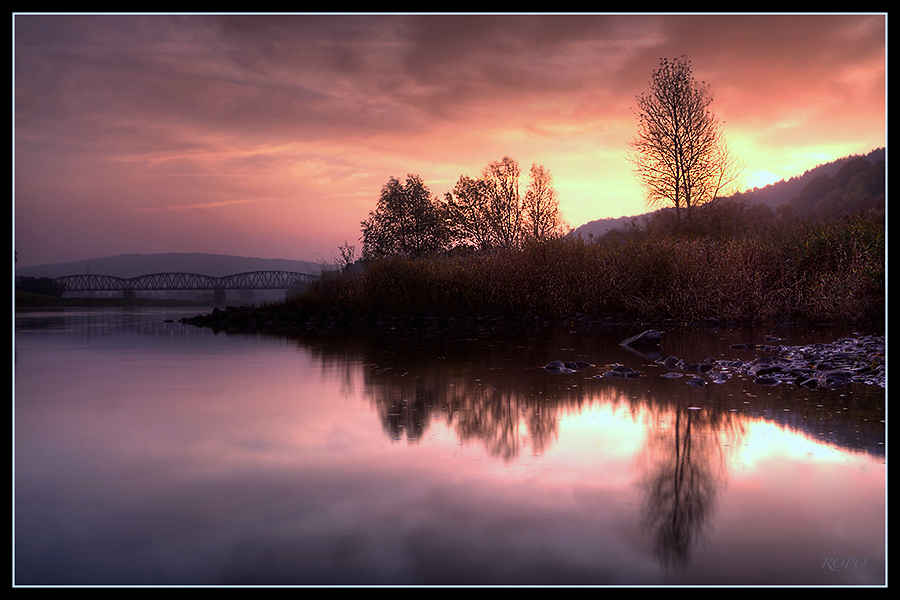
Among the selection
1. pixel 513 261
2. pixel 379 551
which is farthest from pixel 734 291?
pixel 379 551

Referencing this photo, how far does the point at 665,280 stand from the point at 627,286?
3.34ft

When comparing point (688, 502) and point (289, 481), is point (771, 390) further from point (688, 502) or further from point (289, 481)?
point (289, 481)

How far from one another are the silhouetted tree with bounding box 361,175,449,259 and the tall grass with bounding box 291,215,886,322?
69.9 feet

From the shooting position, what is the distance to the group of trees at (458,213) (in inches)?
1574

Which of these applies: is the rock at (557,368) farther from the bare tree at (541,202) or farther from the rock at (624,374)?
the bare tree at (541,202)

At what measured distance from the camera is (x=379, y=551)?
234cm

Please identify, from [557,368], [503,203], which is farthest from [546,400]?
[503,203]

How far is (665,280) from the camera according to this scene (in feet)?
53.8

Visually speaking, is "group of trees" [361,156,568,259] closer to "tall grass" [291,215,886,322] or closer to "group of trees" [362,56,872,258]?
"group of trees" [362,56,872,258]

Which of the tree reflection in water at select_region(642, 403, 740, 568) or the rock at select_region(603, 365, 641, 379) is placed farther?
the rock at select_region(603, 365, 641, 379)

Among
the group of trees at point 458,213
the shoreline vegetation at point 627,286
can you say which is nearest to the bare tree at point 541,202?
the group of trees at point 458,213

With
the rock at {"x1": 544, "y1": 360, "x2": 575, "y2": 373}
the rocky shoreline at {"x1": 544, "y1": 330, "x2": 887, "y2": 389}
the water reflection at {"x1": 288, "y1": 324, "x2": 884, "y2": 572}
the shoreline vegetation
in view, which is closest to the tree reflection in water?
the water reflection at {"x1": 288, "y1": 324, "x2": 884, "y2": 572}

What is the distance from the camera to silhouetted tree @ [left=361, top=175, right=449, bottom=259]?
41.2m

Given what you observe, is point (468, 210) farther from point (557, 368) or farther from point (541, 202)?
point (557, 368)
